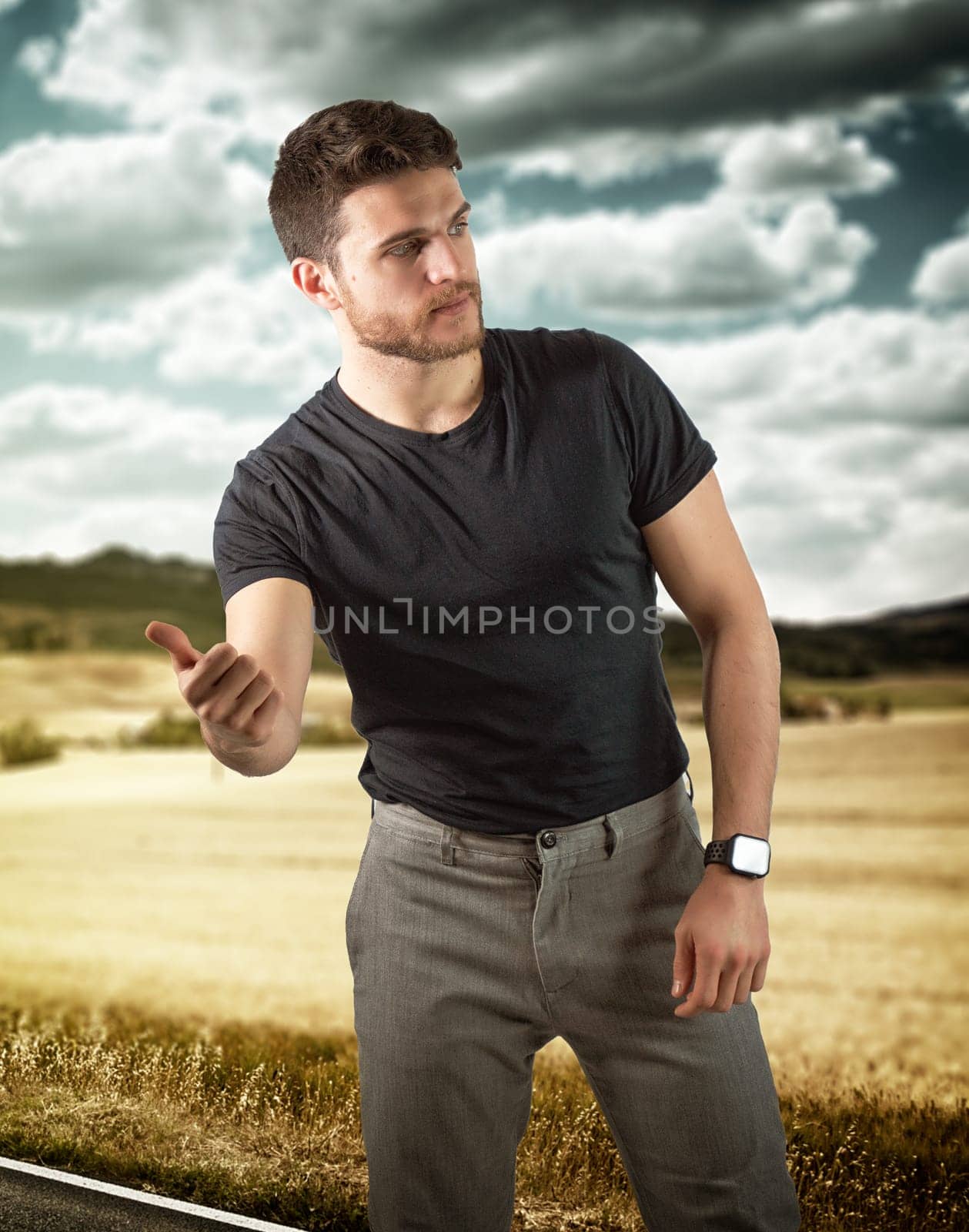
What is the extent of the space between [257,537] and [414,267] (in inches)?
16.3

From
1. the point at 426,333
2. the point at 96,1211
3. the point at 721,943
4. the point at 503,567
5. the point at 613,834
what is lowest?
the point at 96,1211

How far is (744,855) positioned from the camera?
146 centimetres

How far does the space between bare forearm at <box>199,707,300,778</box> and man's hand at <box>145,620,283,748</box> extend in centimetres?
7

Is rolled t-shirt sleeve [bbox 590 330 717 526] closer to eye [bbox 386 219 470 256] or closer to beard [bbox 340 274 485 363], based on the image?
beard [bbox 340 274 485 363]

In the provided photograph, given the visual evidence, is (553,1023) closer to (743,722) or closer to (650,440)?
(743,722)

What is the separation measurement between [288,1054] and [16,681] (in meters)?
6.38

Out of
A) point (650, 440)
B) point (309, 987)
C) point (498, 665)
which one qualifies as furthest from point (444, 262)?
point (309, 987)

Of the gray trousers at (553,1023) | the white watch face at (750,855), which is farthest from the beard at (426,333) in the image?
the white watch face at (750,855)

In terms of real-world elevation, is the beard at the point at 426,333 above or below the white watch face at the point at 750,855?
above

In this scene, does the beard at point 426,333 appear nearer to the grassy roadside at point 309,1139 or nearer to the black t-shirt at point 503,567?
the black t-shirt at point 503,567

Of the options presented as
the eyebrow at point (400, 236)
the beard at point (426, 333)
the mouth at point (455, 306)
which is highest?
the eyebrow at point (400, 236)

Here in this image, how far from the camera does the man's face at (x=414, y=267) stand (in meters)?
1.57

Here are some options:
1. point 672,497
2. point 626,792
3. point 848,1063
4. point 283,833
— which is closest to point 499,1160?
point 626,792

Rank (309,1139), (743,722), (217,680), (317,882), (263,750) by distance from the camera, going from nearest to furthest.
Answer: (217,680)
(263,750)
(743,722)
(309,1139)
(317,882)
